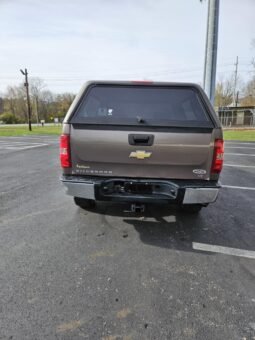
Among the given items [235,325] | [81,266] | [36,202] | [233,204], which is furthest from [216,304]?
[36,202]

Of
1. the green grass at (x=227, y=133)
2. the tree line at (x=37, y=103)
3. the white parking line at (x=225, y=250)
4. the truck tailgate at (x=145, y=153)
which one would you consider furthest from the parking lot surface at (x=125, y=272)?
the tree line at (x=37, y=103)

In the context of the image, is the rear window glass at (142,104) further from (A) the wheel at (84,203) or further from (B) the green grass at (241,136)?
(B) the green grass at (241,136)

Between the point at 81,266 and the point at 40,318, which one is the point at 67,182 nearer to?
the point at 81,266

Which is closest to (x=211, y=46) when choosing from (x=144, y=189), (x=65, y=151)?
(x=144, y=189)

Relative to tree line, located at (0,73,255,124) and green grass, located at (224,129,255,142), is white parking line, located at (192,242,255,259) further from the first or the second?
tree line, located at (0,73,255,124)

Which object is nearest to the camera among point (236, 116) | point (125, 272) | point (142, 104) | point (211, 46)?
point (125, 272)

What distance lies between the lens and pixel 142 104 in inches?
130

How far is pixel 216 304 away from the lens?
2154 millimetres

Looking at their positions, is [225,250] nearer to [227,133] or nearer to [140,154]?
[140,154]

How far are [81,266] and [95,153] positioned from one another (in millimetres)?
1294

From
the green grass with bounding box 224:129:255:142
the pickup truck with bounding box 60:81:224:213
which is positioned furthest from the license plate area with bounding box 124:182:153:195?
the green grass with bounding box 224:129:255:142

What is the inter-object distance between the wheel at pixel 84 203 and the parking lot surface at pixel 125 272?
0.38 feet

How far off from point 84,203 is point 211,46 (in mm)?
8506

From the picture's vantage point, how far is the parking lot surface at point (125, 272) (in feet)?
6.32
